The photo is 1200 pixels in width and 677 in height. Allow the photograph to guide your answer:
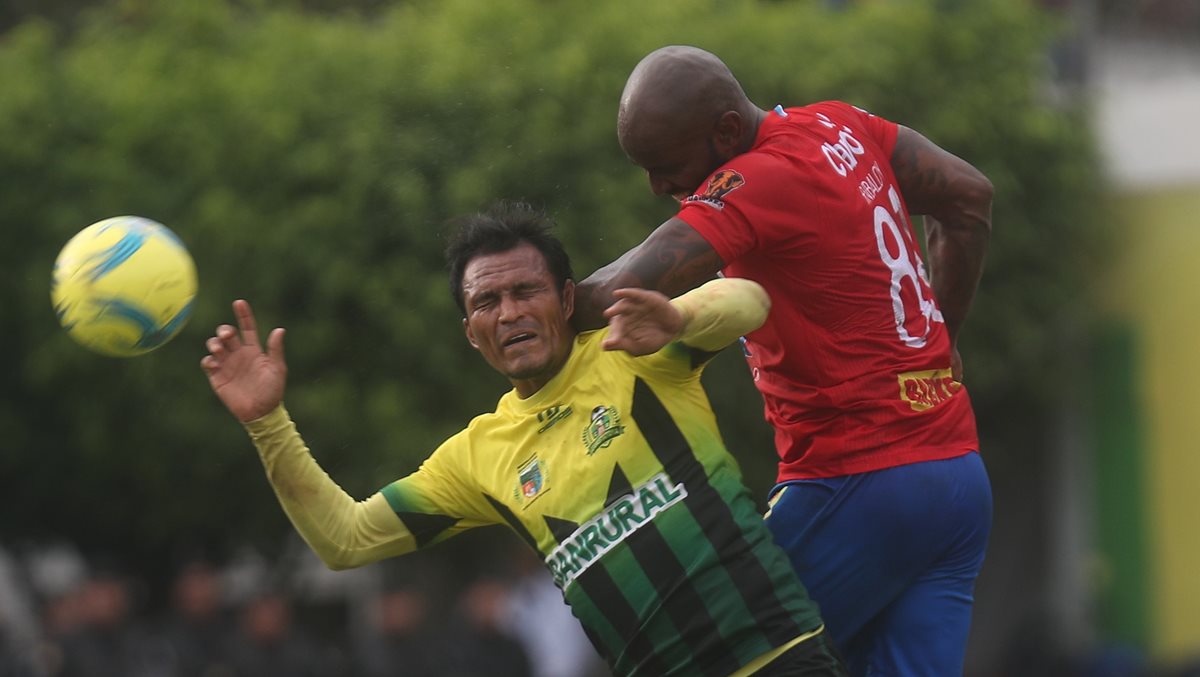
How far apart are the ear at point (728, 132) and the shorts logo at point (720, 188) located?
191 millimetres

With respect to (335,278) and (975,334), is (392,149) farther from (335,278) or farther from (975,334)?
(975,334)

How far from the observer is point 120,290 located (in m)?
5.73

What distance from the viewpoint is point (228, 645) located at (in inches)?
590

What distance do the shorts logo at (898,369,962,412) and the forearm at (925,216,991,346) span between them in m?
0.34

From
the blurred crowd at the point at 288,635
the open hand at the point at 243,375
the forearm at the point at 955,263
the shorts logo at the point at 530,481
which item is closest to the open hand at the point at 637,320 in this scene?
the shorts logo at the point at 530,481

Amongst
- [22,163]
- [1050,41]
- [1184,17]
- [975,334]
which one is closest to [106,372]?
[22,163]

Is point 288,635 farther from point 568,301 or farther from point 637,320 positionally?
point 637,320

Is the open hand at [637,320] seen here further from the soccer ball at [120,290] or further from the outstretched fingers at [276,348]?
the soccer ball at [120,290]

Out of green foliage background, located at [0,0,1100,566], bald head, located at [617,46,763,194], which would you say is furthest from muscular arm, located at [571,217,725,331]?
green foliage background, located at [0,0,1100,566]

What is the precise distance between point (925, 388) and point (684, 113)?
3.74ft

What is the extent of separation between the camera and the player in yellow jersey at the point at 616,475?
5.30m

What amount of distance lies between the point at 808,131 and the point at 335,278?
8.11 meters

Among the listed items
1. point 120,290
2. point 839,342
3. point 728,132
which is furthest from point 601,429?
point 120,290

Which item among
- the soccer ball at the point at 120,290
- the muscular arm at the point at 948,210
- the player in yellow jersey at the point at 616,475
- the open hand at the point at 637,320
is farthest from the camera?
the muscular arm at the point at 948,210
